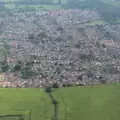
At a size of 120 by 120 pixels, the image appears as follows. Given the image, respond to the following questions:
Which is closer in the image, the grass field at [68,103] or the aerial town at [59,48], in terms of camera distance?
the grass field at [68,103]

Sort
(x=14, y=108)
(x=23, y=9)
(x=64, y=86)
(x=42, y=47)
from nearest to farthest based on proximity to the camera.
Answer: (x=14, y=108)
(x=64, y=86)
(x=42, y=47)
(x=23, y=9)

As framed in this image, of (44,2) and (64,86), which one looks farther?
(44,2)

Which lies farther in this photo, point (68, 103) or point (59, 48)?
point (59, 48)

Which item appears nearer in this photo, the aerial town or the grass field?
the grass field

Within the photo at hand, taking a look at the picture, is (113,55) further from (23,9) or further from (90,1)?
(23,9)

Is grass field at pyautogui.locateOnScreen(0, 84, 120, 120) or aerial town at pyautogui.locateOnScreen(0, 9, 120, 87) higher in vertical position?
aerial town at pyautogui.locateOnScreen(0, 9, 120, 87)

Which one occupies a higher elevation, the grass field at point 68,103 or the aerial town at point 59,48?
the aerial town at point 59,48

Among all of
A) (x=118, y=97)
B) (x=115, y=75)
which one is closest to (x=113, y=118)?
(x=118, y=97)

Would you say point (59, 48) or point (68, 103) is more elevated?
point (59, 48)
